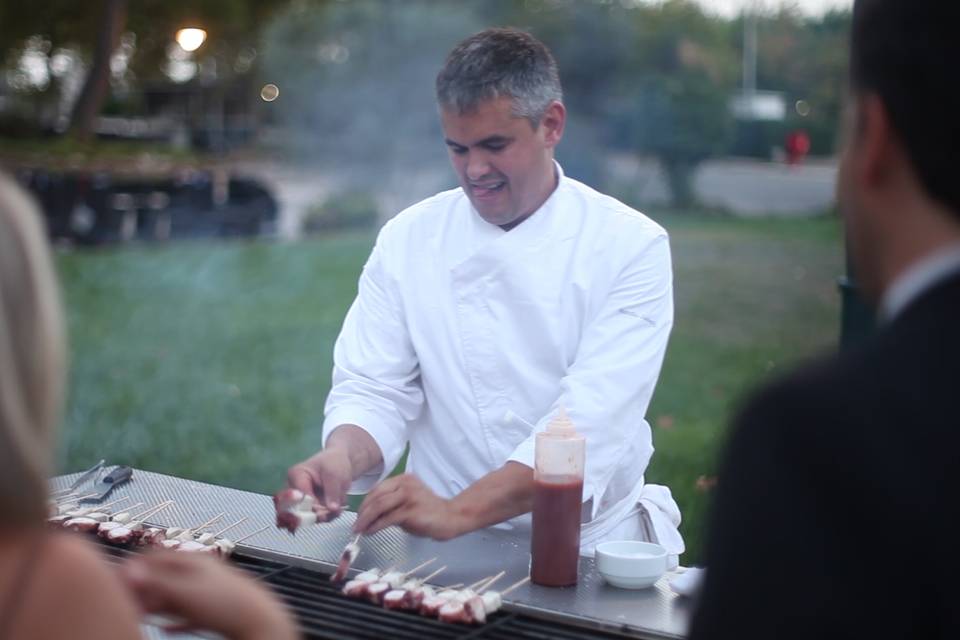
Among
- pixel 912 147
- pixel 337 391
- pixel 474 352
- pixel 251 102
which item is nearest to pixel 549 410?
pixel 474 352

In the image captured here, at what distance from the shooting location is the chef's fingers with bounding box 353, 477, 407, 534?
2.44m

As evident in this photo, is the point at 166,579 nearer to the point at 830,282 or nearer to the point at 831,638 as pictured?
the point at 831,638

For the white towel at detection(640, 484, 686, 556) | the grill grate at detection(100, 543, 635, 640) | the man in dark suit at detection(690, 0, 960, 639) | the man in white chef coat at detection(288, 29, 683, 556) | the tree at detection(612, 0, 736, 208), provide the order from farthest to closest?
the tree at detection(612, 0, 736, 208) → the white towel at detection(640, 484, 686, 556) → the man in white chef coat at detection(288, 29, 683, 556) → the grill grate at detection(100, 543, 635, 640) → the man in dark suit at detection(690, 0, 960, 639)

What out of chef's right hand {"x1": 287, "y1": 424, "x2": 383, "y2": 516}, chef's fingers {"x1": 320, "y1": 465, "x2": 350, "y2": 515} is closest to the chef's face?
chef's right hand {"x1": 287, "y1": 424, "x2": 383, "y2": 516}

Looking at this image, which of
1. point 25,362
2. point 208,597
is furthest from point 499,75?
point 25,362

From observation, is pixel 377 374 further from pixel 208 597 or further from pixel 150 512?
pixel 208 597

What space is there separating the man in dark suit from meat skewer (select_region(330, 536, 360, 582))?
1.23 metres

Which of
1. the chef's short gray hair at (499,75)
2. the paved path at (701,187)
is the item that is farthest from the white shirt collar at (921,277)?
the paved path at (701,187)

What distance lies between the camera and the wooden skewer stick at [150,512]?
2.71 metres

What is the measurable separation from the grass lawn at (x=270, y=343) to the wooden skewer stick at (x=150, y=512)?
2290mm

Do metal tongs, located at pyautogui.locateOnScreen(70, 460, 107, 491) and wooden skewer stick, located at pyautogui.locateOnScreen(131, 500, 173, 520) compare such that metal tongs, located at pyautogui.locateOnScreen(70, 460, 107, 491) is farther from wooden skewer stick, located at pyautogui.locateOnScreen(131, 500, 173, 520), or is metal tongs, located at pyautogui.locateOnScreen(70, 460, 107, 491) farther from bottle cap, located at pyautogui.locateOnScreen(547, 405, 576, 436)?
bottle cap, located at pyautogui.locateOnScreen(547, 405, 576, 436)

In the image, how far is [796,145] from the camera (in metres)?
22.2

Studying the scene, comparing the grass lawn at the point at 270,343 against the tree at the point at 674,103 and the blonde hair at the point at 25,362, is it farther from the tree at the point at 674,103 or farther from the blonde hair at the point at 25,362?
the tree at the point at 674,103

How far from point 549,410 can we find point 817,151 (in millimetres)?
25015
